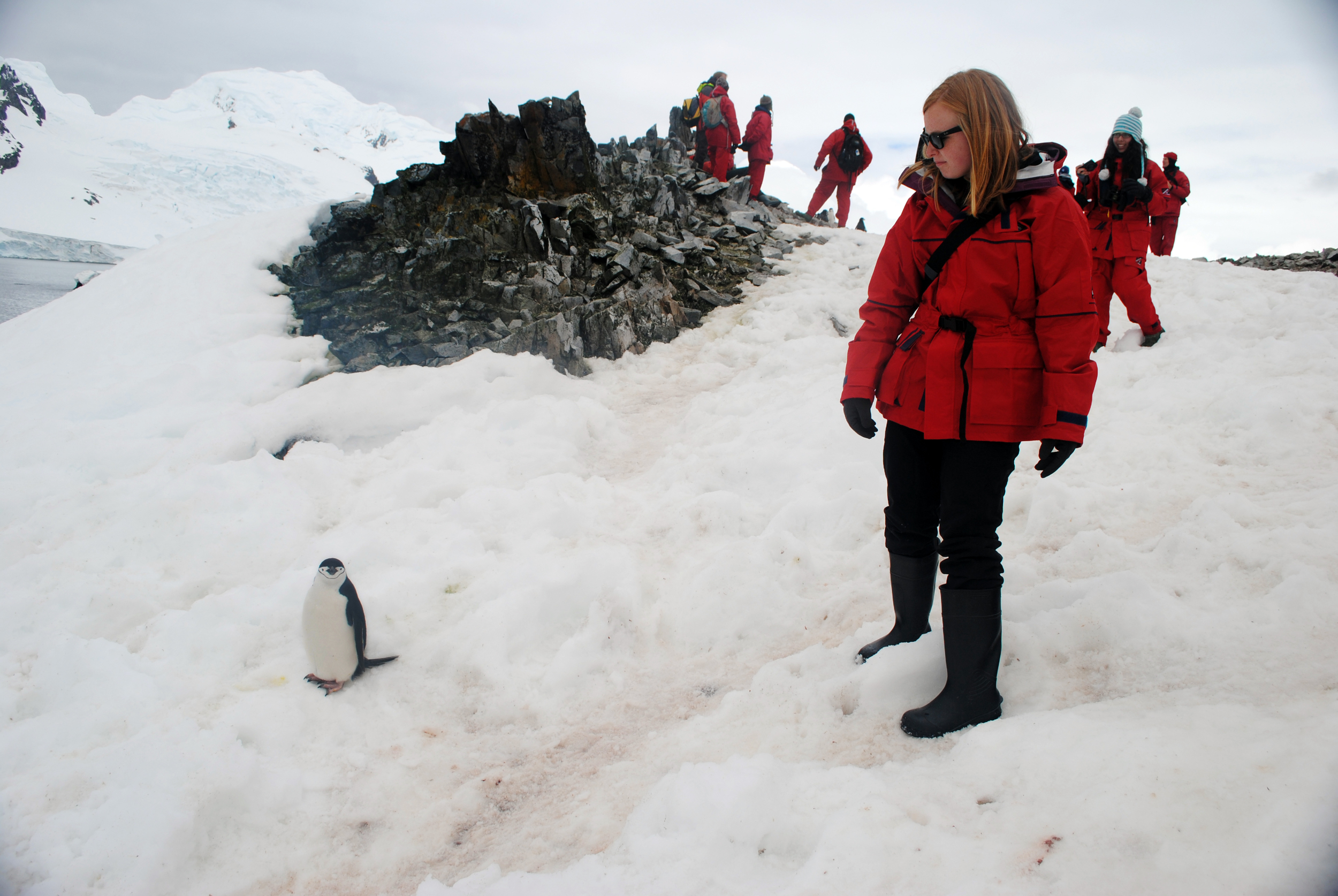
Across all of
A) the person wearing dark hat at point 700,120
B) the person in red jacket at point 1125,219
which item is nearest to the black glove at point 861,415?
the person in red jacket at point 1125,219

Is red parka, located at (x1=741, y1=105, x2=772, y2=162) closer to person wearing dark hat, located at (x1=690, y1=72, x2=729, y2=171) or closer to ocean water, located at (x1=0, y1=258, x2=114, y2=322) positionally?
person wearing dark hat, located at (x1=690, y1=72, x2=729, y2=171)

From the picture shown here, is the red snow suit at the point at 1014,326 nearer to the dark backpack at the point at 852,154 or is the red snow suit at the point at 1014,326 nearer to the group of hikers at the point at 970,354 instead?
the group of hikers at the point at 970,354

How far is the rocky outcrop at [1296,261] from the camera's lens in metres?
11.1

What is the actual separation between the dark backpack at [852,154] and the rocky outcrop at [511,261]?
4.58m

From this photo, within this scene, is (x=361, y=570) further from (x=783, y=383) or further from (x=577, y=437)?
(x=783, y=383)

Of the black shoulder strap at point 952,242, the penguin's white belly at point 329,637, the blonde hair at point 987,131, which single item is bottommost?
the penguin's white belly at point 329,637

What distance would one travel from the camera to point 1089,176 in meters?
6.54

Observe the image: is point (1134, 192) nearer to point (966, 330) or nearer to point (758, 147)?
point (966, 330)

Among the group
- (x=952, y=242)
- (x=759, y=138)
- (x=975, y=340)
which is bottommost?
(x=975, y=340)

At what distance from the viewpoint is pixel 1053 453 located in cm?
213

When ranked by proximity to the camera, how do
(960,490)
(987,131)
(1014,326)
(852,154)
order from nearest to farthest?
(987,131) → (1014,326) → (960,490) → (852,154)

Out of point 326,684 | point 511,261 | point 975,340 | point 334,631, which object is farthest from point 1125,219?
point 326,684

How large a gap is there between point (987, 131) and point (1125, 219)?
18.3 feet

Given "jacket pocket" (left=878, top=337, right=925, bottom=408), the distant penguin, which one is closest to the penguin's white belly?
the distant penguin
